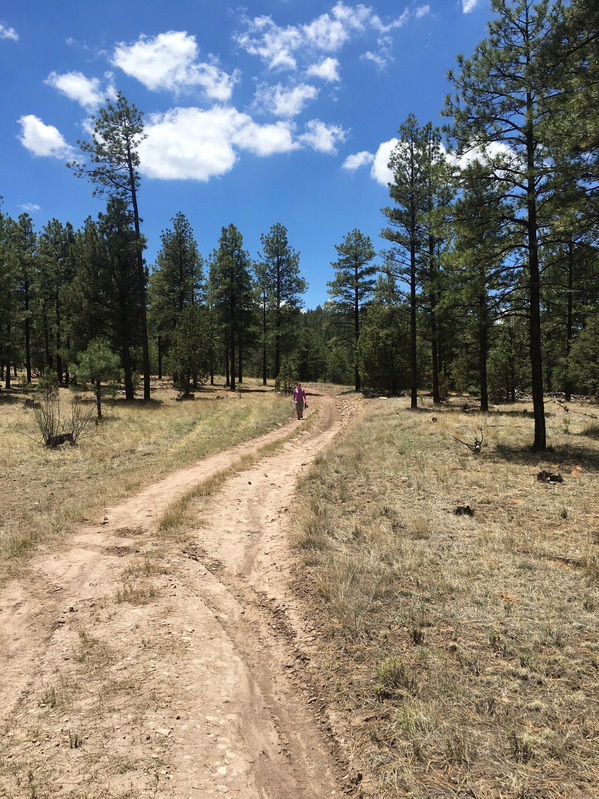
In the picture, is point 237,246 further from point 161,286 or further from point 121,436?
point 121,436

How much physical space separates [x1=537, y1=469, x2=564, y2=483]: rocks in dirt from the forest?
348 centimetres

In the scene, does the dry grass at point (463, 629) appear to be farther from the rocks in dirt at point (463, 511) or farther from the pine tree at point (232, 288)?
the pine tree at point (232, 288)

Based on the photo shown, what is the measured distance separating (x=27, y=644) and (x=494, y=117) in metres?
15.1

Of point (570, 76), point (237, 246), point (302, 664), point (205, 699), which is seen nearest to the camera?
point (205, 699)

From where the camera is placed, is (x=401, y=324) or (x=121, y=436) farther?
(x=401, y=324)

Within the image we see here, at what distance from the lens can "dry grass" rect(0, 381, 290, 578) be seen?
775 cm

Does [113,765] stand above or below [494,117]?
below

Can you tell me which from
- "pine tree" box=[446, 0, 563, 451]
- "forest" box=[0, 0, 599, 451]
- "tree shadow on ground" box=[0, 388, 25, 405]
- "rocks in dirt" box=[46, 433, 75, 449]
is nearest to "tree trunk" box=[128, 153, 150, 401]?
"forest" box=[0, 0, 599, 451]

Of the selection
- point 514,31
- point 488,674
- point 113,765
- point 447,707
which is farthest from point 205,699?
point 514,31

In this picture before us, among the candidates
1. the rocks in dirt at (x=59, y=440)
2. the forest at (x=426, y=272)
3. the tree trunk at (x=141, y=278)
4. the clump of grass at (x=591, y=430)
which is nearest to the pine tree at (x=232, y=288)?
the forest at (x=426, y=272)

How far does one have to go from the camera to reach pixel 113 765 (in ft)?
9.23

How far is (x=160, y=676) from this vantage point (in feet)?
12.1

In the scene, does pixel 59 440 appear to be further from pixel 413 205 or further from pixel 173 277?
pixel 173 277

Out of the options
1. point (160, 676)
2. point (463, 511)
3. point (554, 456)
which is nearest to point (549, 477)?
point (554, 456)
